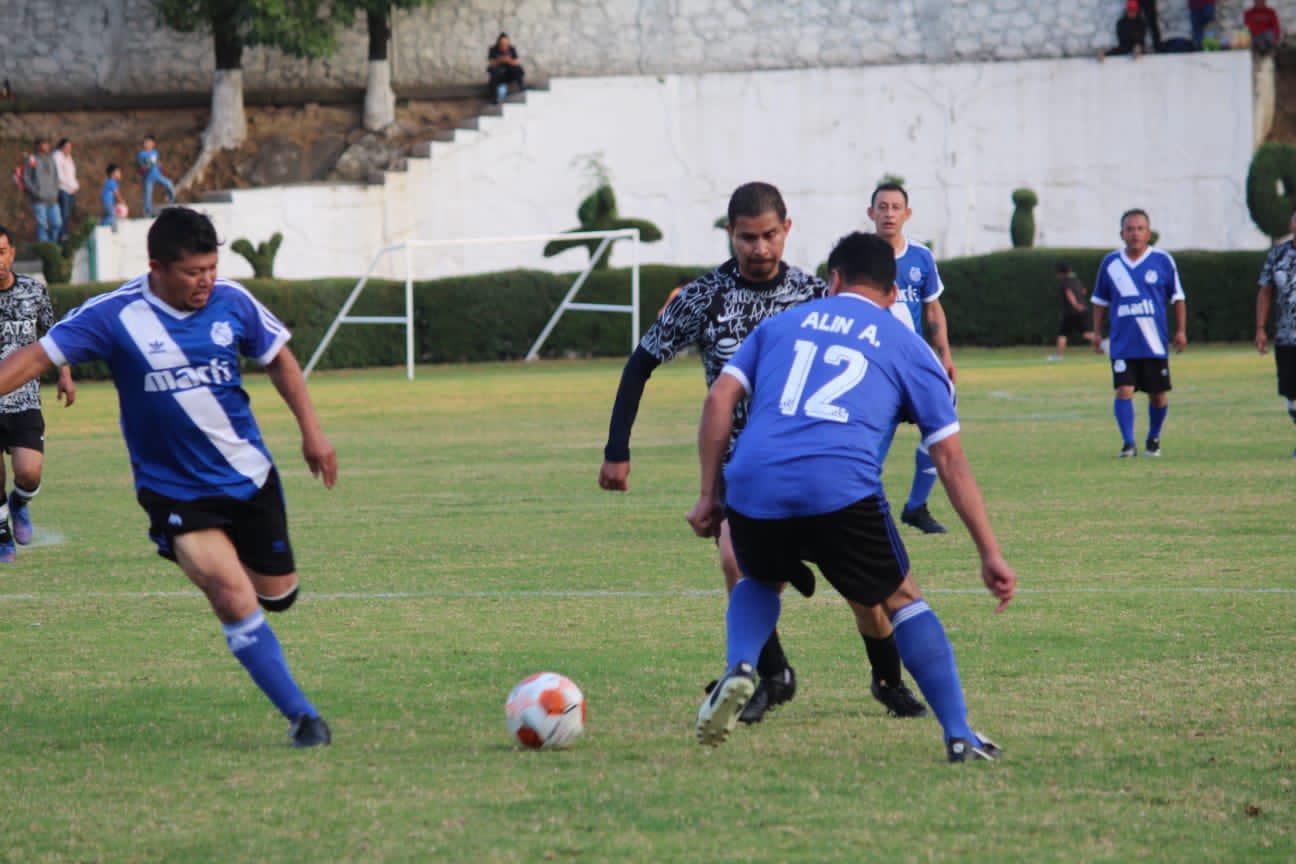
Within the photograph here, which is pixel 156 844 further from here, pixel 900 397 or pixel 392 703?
pixel 900 397

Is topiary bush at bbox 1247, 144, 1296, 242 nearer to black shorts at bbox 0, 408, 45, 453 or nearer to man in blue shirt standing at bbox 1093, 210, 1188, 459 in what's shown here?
man in blue shirt standing at bbox 1093, 210, 1188, 459

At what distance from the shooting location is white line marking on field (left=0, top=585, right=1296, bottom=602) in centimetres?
867

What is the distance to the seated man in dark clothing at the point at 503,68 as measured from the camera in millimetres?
40469

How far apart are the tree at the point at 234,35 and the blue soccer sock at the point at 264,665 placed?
3246cm

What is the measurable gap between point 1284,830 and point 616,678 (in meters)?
2.77

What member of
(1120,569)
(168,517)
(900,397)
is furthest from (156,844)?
(1120,569)

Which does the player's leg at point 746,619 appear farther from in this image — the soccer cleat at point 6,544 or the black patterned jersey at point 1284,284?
the black patterned jersey at point 1284,284

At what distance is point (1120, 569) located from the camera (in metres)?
9.44

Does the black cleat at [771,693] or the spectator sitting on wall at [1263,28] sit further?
the spectator sitting on wall at [1263,28]

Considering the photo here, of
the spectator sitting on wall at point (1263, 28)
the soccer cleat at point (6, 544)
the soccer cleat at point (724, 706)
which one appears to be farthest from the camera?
the spectator sitting on wall at point (1263, 28)

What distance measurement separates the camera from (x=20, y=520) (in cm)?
1170

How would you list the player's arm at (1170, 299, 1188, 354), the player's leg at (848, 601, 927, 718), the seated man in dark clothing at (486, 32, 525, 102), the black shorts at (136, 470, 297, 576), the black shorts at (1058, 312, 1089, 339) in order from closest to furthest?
the black shorts at (136, 470, 297, 576) < the player's leg at (848, 601, 927, 718) < the player's arm at (1170, 299, 1188, 354) < the black shorts at (1058, 312, 1089, 339) < the seated man in dark clothing at (486, 32, 525, 102)

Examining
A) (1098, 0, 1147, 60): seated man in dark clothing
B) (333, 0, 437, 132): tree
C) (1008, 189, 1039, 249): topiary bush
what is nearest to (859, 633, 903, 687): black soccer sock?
(1008, 189, 1039, 249): topiary bush

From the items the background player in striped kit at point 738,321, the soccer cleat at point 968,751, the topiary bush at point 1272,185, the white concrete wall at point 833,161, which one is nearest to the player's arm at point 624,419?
the background player in striped kit at point 738,321
